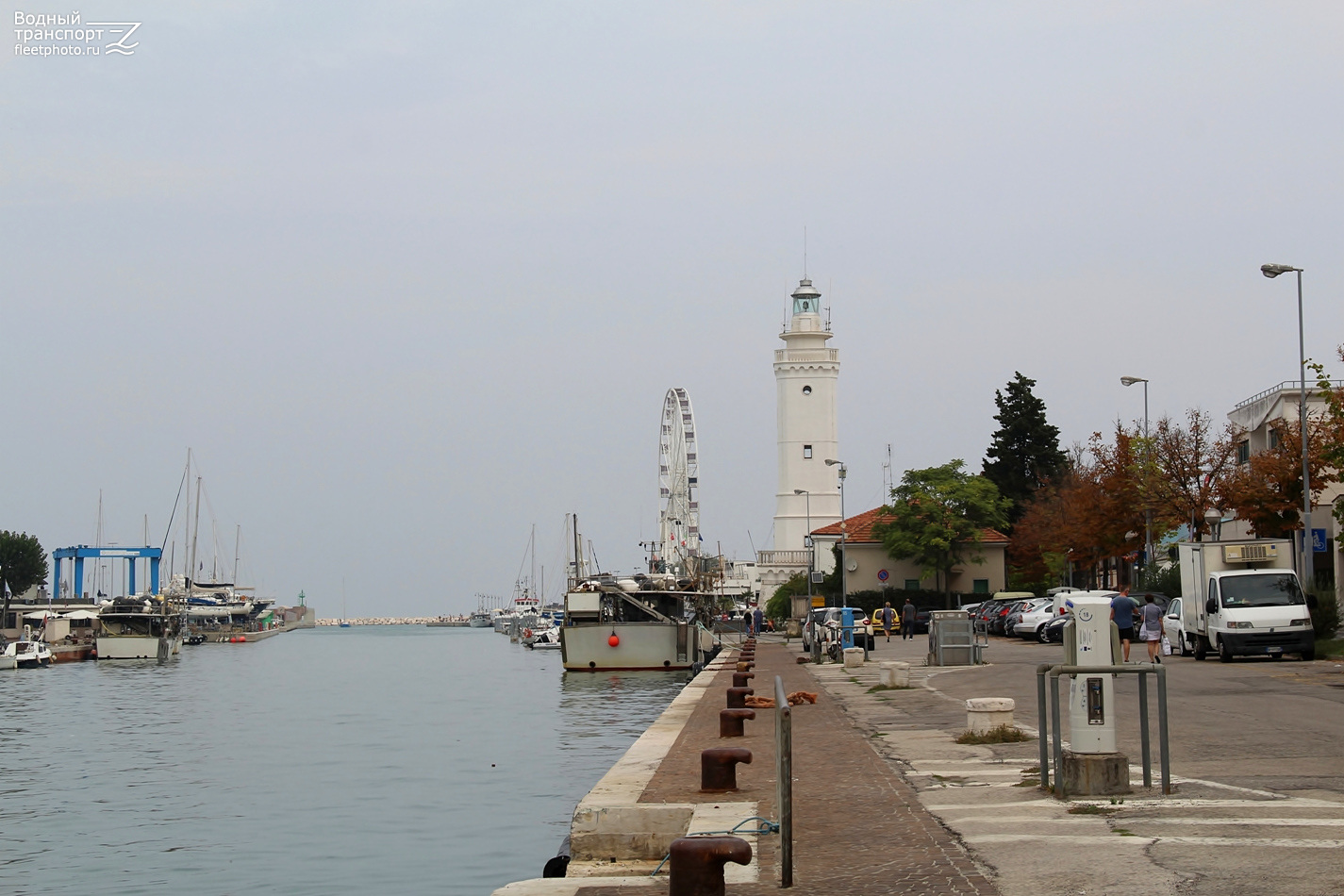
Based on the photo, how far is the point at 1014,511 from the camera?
9319 centimetres

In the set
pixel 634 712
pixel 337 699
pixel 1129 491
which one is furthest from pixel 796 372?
pixel 634 712

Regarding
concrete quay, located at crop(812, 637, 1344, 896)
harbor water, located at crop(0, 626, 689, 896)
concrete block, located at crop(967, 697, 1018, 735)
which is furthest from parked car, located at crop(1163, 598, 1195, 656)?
concrete block, located at crop(967, 697, 1018, 735)

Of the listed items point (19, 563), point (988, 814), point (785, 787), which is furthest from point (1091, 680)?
point (19, 563)

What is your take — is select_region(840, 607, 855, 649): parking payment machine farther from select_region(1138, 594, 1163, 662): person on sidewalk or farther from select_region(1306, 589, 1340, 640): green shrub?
select_region(1138, 594, 1163, 662): person on sidewalk

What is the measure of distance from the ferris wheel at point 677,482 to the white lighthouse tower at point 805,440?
374 inches

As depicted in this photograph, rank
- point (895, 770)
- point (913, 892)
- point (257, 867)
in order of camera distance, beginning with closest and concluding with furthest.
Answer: point (913, 892), point (895, 770), point (257, 867)

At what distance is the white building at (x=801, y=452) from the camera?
107000 millimetres

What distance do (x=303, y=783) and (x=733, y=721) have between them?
1245 centimetres

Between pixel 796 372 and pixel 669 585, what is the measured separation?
142 feet

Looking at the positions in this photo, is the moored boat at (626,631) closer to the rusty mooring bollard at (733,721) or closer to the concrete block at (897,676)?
the concrete block at (897,676)

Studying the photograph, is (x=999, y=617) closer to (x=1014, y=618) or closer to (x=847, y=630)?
(x=1014, y=618)

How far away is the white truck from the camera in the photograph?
32438mm

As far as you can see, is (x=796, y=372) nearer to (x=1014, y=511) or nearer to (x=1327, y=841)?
(x=1014, y=511)

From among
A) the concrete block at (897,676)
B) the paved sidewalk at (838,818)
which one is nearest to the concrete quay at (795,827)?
the paved sidewalk at (838,818)
